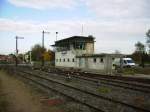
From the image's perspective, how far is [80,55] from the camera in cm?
6009

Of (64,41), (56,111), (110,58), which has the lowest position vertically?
(56,111)

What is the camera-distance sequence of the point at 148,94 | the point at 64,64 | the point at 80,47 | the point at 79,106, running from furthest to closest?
the point at 64,64
the point at 80,47
the point at 148,94
the point at 79,106

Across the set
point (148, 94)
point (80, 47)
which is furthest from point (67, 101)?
point (80, 47)

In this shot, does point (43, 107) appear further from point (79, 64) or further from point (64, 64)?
point (64, 64)

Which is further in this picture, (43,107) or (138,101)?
(138,101)

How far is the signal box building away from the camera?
161ft

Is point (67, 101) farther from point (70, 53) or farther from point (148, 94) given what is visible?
point (70, 53)

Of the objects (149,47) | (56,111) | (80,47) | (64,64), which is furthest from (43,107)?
(149,47)

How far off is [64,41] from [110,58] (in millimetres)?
24891

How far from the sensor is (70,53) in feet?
214

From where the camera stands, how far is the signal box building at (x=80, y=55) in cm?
4909

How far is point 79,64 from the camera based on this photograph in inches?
2363

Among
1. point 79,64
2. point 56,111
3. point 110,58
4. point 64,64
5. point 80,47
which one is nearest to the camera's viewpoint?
point 56,111

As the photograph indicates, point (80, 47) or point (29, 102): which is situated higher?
point (80, 47)
